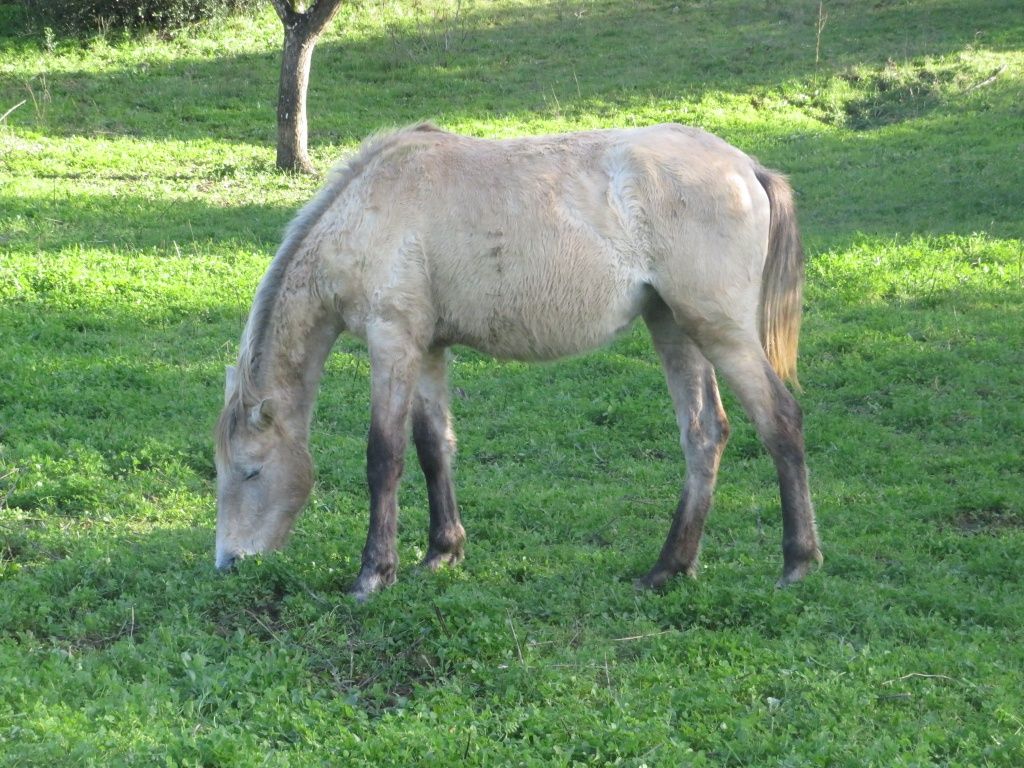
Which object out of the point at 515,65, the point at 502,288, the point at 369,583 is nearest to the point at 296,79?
the point at 515,65

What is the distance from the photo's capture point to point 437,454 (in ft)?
20.8

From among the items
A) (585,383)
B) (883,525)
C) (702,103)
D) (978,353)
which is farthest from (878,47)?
(883,525)

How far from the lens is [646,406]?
898 centimetres

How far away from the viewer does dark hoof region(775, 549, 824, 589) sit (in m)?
5.89

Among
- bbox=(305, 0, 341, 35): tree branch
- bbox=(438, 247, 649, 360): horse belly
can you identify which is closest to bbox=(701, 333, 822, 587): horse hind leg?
bbox=(438, 247, 649, 360): horse belly

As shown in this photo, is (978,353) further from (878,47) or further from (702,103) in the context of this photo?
(878,47)

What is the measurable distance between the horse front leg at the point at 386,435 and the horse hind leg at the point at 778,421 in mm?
1608

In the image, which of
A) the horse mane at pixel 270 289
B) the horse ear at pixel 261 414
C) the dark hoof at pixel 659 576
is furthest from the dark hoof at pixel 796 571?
the horse mane at pixel 270 289

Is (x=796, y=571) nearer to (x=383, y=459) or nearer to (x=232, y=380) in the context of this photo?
(x=383, y=459)

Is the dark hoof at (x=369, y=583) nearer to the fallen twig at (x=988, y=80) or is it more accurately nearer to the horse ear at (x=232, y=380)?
the horse ear at (x=232, y=380)

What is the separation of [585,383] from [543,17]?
1549 cm

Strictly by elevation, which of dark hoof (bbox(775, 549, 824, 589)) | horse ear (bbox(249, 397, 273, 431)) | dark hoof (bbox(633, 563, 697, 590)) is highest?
horse ear (bbox(249, 397, 273, 431))

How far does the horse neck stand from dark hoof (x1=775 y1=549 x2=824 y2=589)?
108 inches

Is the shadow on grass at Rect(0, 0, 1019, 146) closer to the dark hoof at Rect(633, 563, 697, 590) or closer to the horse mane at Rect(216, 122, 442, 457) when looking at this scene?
the horse mane at Rect(216, 122, 442, 457)
